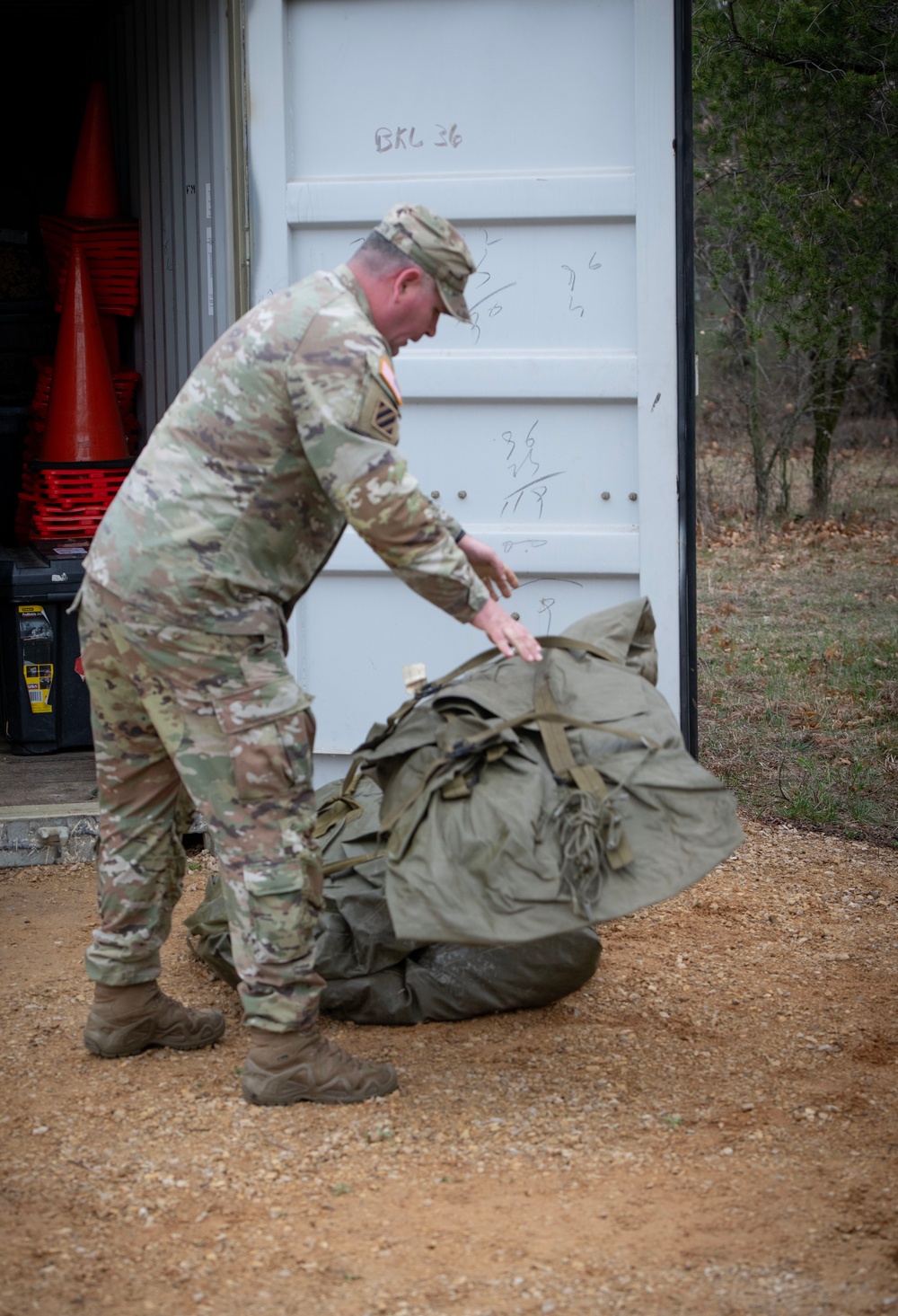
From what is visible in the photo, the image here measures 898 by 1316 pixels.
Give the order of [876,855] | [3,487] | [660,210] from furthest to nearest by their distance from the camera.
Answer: [3,487] → [876,855] → [660,210]

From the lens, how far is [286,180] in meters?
4.46

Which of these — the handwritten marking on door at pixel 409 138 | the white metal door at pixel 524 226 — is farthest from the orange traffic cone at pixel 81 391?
the handwritten marking on door at pixel 409 138

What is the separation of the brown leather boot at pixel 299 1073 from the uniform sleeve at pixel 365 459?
1089 mm

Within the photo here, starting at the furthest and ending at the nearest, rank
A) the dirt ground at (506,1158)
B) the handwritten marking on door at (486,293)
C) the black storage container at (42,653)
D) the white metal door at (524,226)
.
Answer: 1. the black storage container at (42,653)
2. the handwritten marking on door at (486,293)
3. the white metal door at (524,226)
4. the dirt ground at (506,1158)

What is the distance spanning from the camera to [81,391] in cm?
581

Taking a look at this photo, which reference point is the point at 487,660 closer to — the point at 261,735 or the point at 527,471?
the point at 261,735

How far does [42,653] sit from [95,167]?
2.29 metres

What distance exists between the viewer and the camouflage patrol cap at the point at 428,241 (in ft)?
9.03

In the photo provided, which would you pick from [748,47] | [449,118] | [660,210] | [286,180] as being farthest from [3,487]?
[748,47]

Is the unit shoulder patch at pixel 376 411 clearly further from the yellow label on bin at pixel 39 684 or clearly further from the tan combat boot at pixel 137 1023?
the yellow label on bin at pixel 39 684

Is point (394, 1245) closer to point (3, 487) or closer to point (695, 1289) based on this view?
point (695, 1289)

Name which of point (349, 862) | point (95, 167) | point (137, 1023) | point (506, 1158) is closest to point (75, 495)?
point (95, 167)

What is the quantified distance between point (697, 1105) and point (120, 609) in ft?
5.45

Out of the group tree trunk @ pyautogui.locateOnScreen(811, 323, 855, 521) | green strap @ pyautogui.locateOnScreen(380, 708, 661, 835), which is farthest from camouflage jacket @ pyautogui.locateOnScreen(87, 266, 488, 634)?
tree trunk @ pyautogui.locateOnScreen(811, 323, 855, 521)
